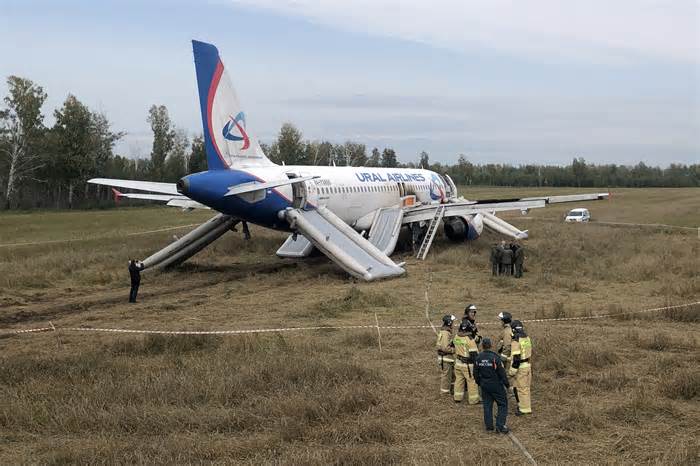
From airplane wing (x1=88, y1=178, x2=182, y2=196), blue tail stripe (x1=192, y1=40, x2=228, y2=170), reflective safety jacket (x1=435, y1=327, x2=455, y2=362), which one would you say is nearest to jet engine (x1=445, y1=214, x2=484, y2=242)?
airplane wing (x1=88, y1=178, x2=182, y2=196)

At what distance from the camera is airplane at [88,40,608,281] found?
24656 millimetres

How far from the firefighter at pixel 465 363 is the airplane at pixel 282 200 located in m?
13.4

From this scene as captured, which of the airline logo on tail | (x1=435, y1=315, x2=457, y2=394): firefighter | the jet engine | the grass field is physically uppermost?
the airline logo on tail

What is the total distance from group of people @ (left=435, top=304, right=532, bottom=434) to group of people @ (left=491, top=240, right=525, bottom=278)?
13921mm

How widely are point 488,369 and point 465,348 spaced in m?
1.15

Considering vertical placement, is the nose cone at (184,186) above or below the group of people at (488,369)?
above

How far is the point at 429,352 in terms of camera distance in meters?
14.0

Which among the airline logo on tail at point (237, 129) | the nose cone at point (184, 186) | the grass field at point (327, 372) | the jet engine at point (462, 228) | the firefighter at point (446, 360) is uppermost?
the airline logo on tail at point (237, 129)

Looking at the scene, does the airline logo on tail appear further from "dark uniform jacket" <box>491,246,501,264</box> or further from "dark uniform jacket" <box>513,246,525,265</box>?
"dark uniform jacket" <box>513,246,525,265</box>

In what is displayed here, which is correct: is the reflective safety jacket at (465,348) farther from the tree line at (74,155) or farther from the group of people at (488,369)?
the tree line at (74,155)

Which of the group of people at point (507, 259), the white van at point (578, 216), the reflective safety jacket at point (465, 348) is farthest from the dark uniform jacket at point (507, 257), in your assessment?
the white van at point (578, 216)

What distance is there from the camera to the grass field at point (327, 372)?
9.23m

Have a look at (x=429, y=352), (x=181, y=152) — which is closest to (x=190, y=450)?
(x=429, y=352)

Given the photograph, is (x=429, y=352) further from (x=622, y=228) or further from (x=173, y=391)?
(x=622, y=228)
